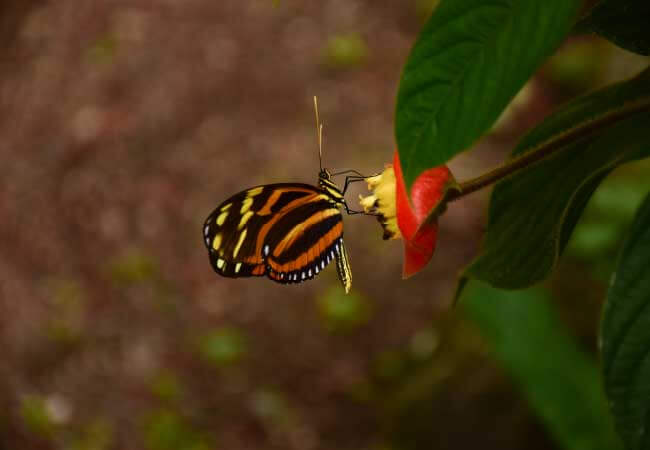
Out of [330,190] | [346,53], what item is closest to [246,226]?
[330,190]

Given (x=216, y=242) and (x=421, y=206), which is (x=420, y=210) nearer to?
(x=421, y=206)

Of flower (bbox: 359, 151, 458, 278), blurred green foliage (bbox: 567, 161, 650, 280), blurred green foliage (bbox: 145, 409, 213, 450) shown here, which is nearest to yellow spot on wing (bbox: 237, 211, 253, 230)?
flower (bbox: 359, 151, 458, 278)

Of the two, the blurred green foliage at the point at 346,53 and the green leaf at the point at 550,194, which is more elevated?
the blurred green foliage at the point at 346,53

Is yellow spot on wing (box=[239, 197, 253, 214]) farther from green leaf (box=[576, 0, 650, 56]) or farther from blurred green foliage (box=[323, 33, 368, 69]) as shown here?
blurred green foliage (box=[323, 33, 368, 69])

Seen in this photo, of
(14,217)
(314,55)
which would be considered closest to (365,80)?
(314,55)

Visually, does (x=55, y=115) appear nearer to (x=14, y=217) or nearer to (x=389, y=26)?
(x=14, y=217)

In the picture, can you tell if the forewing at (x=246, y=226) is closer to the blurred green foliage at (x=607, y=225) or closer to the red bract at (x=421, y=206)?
the red bract at (x=421, y=206)

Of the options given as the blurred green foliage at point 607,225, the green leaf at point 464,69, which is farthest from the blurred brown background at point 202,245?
the green leaf at point 464,69
